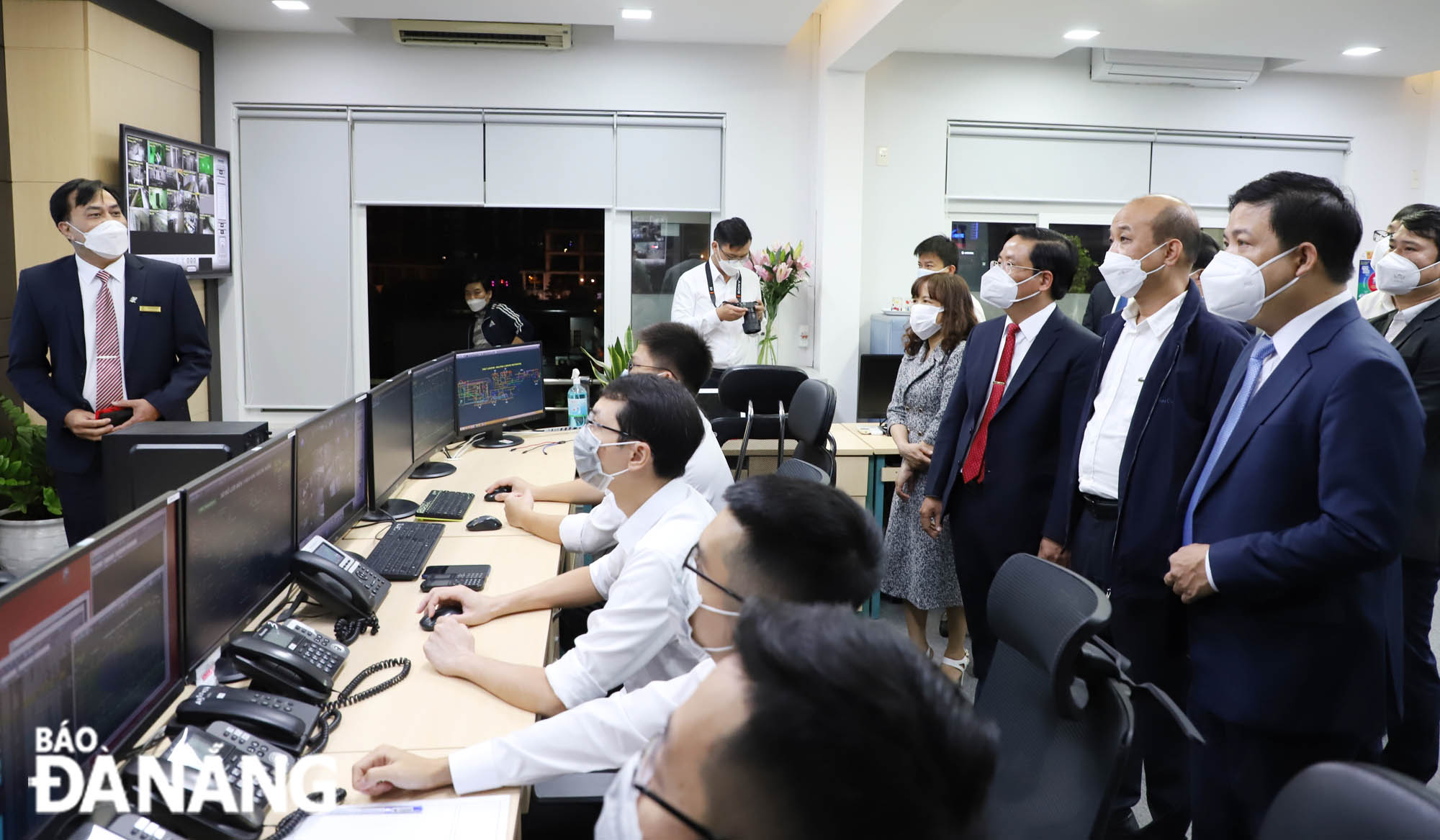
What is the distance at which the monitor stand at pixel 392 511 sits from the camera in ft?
9.52

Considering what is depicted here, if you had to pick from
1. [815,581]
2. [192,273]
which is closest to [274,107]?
[192,273]

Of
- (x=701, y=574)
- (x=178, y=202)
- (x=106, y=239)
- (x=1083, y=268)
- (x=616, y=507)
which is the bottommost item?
(x=616, y=507)

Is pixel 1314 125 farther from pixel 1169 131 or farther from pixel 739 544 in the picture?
pixel 739 544

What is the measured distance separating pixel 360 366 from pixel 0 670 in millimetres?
5154

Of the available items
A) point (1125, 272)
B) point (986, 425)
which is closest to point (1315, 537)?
point (1125, 272)

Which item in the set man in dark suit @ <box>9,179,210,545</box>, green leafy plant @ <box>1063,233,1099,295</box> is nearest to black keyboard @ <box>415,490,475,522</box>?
man in dark suit @ <box>9,179,210,545</box>

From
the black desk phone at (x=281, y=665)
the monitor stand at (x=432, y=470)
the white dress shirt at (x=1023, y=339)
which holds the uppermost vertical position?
the white dress shirt at (x=1023, y=339)

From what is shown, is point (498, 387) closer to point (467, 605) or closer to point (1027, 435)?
point (467, 605)

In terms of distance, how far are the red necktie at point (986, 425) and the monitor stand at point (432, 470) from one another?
1.94m

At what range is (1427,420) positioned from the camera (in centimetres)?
260

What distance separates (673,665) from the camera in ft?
6.09

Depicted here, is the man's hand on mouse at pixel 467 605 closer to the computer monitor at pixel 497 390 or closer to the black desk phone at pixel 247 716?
the black desk phone at pixel 247 716

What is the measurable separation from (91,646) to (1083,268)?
618 centimetres

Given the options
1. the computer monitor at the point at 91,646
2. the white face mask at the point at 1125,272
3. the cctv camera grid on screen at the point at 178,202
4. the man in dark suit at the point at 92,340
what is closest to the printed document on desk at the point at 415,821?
the computer monitor at the point at 91,646
